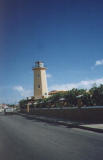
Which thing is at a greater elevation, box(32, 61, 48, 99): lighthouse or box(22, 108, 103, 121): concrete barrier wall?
box(32, 61, 48, 99): lighthouse

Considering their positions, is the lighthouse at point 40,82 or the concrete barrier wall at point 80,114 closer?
the concrete barrier wall at point 80,114

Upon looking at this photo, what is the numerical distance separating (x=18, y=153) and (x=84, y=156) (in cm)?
248

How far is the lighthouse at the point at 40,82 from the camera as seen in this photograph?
179 ft

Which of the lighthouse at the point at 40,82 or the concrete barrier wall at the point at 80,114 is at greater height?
the lighthouse at the point at 40,82

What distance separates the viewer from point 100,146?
842 centimetres

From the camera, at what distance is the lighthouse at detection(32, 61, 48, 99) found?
5444 centimetres

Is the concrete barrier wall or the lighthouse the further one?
the lighthouse

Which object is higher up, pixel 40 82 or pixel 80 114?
pixel 40 82

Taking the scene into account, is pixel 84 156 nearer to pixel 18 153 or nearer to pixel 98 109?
pixel 18 153

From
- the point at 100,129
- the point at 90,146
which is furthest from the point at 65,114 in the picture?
the point at 90,146

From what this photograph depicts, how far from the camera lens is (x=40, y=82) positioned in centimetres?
5453

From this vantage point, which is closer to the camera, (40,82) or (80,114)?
(80,114)

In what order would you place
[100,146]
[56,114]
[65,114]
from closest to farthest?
[100,146], [65,114], [56,114]

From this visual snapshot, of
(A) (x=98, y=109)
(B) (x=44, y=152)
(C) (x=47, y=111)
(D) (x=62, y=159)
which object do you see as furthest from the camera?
(C) (x=47, y=111)
